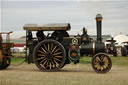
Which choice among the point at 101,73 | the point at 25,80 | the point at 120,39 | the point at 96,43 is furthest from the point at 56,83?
the point at 120,39

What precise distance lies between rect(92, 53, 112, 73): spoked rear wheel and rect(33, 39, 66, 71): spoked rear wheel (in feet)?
5.34

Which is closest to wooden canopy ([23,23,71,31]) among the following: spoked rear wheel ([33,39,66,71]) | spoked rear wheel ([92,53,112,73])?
spoked rear wheel ([33,39,66,71])

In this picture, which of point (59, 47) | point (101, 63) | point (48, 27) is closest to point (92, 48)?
point (101, 63)

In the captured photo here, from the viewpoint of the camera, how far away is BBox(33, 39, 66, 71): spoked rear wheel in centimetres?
1236

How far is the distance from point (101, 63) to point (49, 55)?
8.51 ft

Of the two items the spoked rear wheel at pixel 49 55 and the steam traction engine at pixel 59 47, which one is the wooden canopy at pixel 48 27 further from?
the spoked rear wheel at pixel 49 55

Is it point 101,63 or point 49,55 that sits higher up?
point 49,55

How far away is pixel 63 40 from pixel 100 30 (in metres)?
1.96

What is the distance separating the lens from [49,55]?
12.4 m

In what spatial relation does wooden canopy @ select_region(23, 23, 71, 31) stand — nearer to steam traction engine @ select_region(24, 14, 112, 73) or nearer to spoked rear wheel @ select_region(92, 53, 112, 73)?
steam traction engine @ select_region(24, 14, 112, 73)

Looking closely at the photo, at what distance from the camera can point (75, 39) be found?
41.3ft

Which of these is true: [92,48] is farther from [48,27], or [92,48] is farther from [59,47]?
[48,27]

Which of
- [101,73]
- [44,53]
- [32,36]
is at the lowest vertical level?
[101,73]

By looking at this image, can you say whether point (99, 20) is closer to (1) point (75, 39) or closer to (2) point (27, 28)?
(1) point (75, 39)
